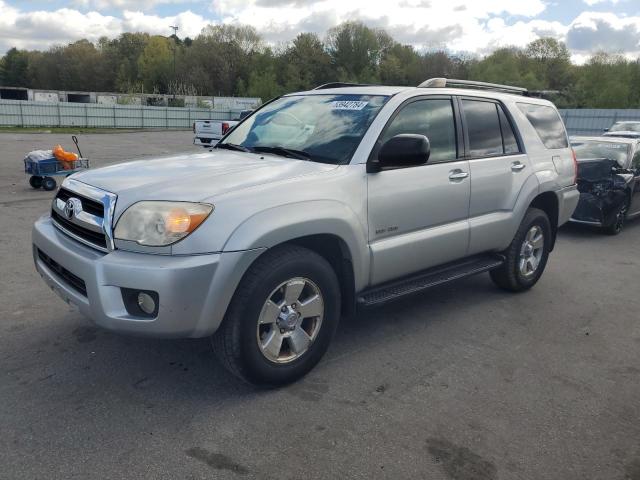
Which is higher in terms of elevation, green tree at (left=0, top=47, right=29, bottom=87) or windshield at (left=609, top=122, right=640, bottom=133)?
green tree at (left=0, top=47, right=29, bottom=87)

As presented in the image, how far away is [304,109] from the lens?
4309 mm

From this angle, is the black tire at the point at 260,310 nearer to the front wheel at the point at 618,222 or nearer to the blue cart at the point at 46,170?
the front wheel at the point at 618,222

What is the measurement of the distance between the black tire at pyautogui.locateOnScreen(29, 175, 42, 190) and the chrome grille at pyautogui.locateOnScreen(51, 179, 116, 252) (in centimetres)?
793

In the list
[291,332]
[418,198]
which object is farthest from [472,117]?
[291,332]

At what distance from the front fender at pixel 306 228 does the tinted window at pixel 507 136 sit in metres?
2.03

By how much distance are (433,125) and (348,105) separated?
0.69m

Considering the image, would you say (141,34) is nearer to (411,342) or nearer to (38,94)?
(38,94)

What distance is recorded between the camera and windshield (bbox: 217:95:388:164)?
376 cm

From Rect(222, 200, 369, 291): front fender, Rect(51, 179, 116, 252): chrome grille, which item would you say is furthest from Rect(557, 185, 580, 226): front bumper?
Rect(51, 179, 116, 252): chrome grille

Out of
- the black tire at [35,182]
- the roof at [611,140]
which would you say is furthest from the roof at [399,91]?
the black tire at [35,182]

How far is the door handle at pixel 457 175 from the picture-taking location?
4.21 m

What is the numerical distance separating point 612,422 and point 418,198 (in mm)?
1809

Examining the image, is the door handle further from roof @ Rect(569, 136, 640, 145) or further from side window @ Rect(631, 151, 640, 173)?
roof @ Rect(569, 136, 640, 145)

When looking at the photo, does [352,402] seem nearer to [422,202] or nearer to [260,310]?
[260,310]
